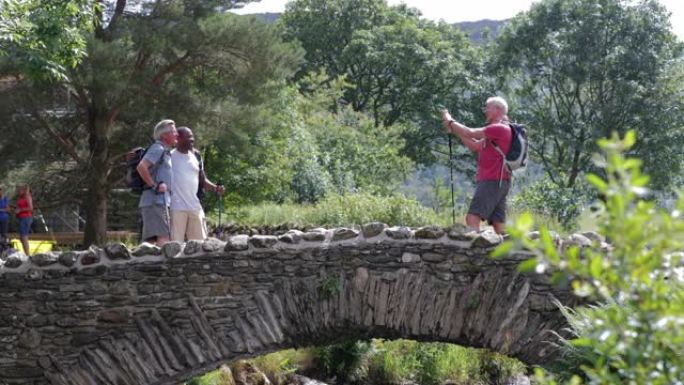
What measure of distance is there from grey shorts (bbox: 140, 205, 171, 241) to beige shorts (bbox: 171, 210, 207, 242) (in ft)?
0.19

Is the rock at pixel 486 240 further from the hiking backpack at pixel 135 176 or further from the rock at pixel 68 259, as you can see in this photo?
the rock at pixel 68 259

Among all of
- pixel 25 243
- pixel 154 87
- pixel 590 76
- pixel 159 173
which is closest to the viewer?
pixel 159 173

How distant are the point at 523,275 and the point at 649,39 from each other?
2796cm

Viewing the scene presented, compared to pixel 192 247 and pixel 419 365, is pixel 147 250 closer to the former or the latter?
pixel 192 247

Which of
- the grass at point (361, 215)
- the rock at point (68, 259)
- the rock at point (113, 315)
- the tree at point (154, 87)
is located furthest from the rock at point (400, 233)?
the tree at point (154, 87)

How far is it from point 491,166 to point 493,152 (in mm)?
119

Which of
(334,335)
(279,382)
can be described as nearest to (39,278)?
(334,335)

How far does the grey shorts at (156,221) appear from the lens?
33.3 ft

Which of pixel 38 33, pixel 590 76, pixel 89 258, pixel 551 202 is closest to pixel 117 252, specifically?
pixel 89 258

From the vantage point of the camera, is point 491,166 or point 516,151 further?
point 491,166

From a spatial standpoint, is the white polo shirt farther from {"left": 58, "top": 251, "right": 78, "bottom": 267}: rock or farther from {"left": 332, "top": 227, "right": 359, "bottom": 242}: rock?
{"left": 332, "top": 227, "right": 359, "bottom": 242}: rock

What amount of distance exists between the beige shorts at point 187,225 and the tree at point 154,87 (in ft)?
27.2

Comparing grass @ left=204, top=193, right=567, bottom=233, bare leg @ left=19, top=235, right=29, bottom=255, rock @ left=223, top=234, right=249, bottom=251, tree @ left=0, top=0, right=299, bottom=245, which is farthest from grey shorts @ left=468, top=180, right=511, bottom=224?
tree @ left=0, top=0, right=299, bottom=245

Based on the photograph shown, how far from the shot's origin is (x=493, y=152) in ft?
31.5
